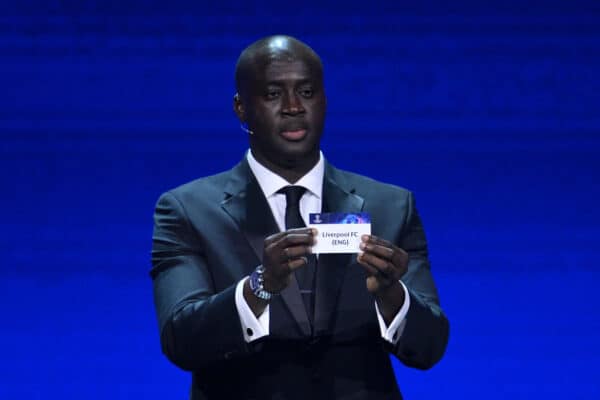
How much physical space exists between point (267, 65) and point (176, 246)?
1.25 feet

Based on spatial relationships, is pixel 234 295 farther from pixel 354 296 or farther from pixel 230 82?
pixel 230 82

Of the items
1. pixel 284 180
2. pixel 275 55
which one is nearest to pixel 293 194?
pixel 284 180

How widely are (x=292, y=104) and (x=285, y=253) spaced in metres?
0.39

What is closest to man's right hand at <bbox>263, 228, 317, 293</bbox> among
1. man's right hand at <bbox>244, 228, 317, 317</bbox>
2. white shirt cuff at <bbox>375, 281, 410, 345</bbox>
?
man's right hand at <bbox>244, 228, 317, 317</bbox>

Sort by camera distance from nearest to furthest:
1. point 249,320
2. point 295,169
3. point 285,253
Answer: point 285,253
point 249,320
point 295,169

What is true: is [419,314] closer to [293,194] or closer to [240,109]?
[293,194]

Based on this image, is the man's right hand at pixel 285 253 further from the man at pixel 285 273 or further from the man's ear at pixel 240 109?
the man's ear at pixel 240 109

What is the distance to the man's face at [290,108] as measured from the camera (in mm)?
2162

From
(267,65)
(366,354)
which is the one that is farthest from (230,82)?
(366,354)

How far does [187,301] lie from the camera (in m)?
2.07

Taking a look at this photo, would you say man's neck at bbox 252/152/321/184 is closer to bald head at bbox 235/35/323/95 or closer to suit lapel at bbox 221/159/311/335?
suit lapel at bbox 221/159/311/335

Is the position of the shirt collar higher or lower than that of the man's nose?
lower

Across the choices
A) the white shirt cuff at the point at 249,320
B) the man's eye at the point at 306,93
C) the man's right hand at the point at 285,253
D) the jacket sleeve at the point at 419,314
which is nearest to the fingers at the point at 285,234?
the man's right hand at the point at 285,253

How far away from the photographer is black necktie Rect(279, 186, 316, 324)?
2.08 meters
